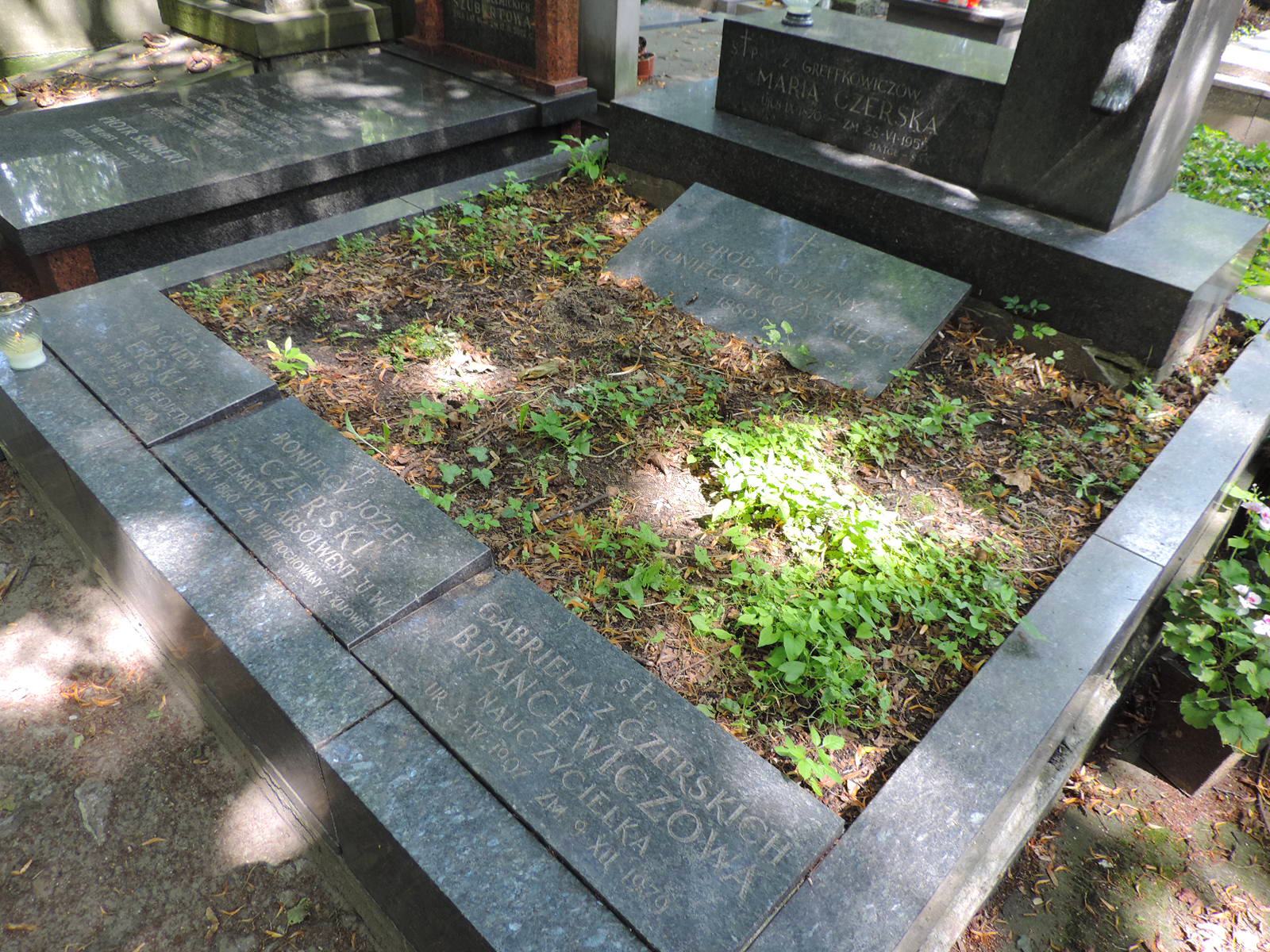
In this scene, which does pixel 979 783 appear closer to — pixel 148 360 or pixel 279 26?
pixel 148 360

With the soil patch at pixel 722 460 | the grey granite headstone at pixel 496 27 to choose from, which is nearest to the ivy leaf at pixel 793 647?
the soil patch at pixel 722 460

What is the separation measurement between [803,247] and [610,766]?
3272mm

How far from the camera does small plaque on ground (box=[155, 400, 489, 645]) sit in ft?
8.87

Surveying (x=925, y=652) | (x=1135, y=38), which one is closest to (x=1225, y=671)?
(x=925, y=652)

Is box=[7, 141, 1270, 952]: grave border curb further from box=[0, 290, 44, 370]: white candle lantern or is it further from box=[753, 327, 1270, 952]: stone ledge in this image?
box=[0, 290, 44, 370]: white candle lantern

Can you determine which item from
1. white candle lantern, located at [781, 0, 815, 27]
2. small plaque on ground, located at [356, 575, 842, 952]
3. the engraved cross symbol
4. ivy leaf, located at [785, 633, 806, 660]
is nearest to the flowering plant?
ivy leaf, located at [785, 633, 806, 660]

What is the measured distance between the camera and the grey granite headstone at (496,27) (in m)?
6.61

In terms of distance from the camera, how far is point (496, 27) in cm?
686

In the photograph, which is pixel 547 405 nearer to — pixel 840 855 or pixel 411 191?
pixel 840 855

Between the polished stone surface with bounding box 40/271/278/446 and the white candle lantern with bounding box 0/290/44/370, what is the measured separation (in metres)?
0.11

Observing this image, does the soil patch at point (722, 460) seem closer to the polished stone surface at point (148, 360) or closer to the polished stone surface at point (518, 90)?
the polished stone surface at point (148, 360)

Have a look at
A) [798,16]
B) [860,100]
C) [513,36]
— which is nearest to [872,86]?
[860,100]

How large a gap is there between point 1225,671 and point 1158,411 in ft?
4.36

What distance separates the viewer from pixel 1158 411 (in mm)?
3992
